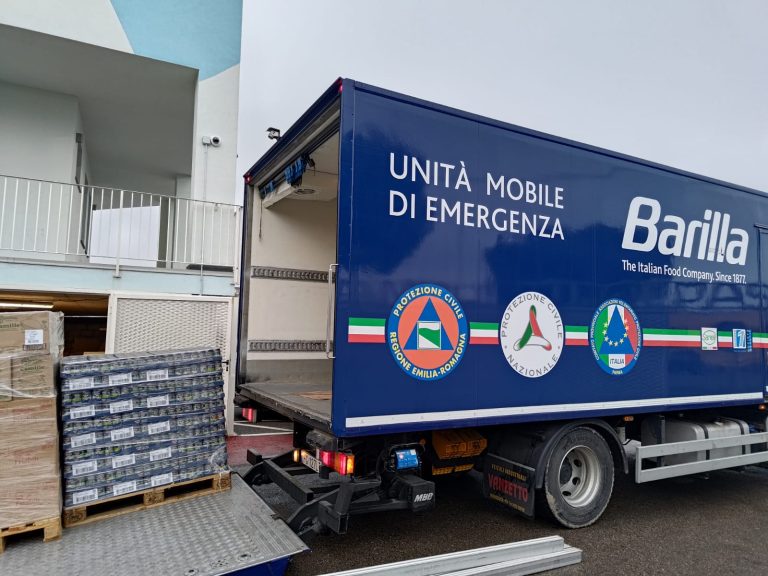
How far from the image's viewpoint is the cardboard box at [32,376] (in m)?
3.38


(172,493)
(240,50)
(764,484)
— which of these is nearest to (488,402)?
(172,493)

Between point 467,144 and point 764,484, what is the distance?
6.06 meters

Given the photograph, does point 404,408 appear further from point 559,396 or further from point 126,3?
point 126,3

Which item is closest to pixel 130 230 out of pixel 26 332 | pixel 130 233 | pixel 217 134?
pixel 130 233

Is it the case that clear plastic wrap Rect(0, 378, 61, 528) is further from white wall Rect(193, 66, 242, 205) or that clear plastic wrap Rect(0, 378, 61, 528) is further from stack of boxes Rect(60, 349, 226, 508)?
white wall Rect(193, 66, 242, 205)

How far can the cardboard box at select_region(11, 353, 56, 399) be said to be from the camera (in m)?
3.38

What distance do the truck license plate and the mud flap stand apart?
1.57m

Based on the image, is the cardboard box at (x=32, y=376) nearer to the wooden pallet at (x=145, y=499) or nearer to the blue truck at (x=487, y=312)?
the wooden pallet at (x=145, y=499)

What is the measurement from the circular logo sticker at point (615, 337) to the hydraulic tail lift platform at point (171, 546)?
296cm

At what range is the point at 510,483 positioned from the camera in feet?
14.6

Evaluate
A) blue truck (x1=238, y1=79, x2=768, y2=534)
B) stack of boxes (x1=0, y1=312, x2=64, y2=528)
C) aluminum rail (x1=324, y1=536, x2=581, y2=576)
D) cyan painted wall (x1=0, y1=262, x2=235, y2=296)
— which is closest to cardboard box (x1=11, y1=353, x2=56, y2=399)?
stack of boxes (x1=0, y1=312, x2=64, y2=528)

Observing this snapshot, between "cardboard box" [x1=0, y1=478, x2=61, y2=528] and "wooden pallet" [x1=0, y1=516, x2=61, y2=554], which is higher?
"cardboard box" [x1=0, y1=478, x2=61, y2=528]

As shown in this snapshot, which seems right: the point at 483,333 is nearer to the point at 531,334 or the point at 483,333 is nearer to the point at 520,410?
the point at 531,334

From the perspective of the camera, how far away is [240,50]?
967 centimetres
